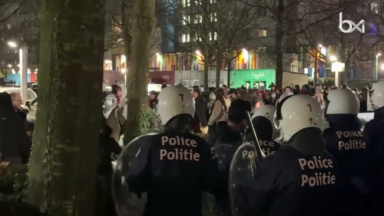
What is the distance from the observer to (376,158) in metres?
5.15

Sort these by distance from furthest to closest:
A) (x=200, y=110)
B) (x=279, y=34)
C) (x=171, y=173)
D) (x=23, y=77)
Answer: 1. (x=279, y=34)
2. (x=23, y=77)
3. (x=200, y=110)
4. (x=171, y=173)

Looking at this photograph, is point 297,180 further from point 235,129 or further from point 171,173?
point 235,129

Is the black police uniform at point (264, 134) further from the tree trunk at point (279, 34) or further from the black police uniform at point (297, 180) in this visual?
the tree trunk at point (279, 34)

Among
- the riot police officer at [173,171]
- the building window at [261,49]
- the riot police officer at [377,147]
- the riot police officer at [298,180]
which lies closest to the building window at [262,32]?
the building window at [261,49]

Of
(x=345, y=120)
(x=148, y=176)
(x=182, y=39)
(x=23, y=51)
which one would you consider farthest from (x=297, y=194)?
(x=182, y=39)

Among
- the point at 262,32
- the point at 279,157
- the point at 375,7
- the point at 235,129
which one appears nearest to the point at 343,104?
the point at 235,129

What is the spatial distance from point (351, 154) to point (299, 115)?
1227mm

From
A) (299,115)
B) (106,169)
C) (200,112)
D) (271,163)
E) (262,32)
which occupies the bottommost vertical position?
(200,112)

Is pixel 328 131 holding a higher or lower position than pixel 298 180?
higher

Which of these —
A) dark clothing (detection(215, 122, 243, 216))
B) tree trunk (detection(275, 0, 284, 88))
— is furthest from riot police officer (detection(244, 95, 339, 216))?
tree trunk (detection(275, 0, 284, 88))

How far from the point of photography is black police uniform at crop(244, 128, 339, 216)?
355 centimetres

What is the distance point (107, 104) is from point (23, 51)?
819cm

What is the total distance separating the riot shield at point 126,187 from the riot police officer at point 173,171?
149 millimetres

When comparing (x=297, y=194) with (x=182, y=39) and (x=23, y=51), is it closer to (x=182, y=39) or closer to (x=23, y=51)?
(x=23, y=51)
